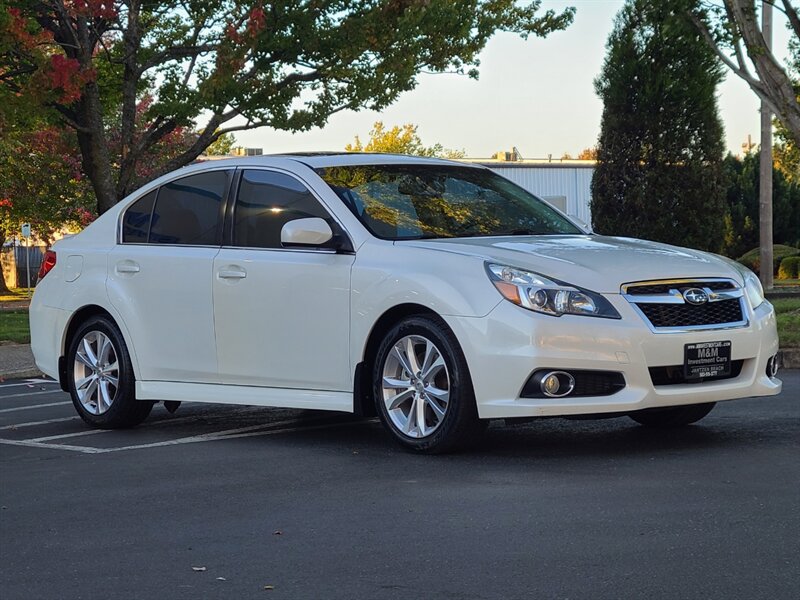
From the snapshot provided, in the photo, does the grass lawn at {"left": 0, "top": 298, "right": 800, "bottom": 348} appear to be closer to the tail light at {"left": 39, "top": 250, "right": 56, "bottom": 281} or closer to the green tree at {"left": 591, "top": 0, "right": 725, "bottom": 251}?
the green tree at {"left": 591, "top": 0, "right": 725, "bottom": 251}

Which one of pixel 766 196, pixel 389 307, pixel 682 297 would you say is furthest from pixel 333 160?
pixel 766 196

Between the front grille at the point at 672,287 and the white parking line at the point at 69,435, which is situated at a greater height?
the front grille at the point at 672,287

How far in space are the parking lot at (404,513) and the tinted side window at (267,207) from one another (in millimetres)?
1227

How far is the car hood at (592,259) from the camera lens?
7.19 m

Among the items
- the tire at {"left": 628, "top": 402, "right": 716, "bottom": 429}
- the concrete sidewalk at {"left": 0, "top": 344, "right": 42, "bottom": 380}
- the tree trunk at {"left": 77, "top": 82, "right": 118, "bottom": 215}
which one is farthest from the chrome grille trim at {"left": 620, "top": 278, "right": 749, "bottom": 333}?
the tree trunk at {"left": 77, "top": 82, "right": 118, "bottom": 215}

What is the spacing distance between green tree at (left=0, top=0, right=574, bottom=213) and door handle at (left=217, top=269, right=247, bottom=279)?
1275 cm

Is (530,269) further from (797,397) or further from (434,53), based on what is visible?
(434,53)

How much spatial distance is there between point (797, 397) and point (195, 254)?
4354 mm

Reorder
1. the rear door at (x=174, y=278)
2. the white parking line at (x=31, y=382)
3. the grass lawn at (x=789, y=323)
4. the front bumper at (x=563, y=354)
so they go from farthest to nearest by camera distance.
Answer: the white parking line at (x=31, y=382) → the grass lawn at (x=789, y=323) → the rear door at (x=174, y=278) → the front bumper at (x=563, y=354)

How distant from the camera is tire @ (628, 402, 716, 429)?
8305mm

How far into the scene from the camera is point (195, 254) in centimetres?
874

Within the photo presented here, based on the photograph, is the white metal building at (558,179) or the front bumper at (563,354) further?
the white metal building at (558,179)

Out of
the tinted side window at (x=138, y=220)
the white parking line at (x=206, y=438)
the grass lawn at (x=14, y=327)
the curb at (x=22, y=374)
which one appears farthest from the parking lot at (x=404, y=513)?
the grass lawn at (x=14, y=327)

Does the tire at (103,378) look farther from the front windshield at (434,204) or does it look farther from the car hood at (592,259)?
the car hood at (592,259)
